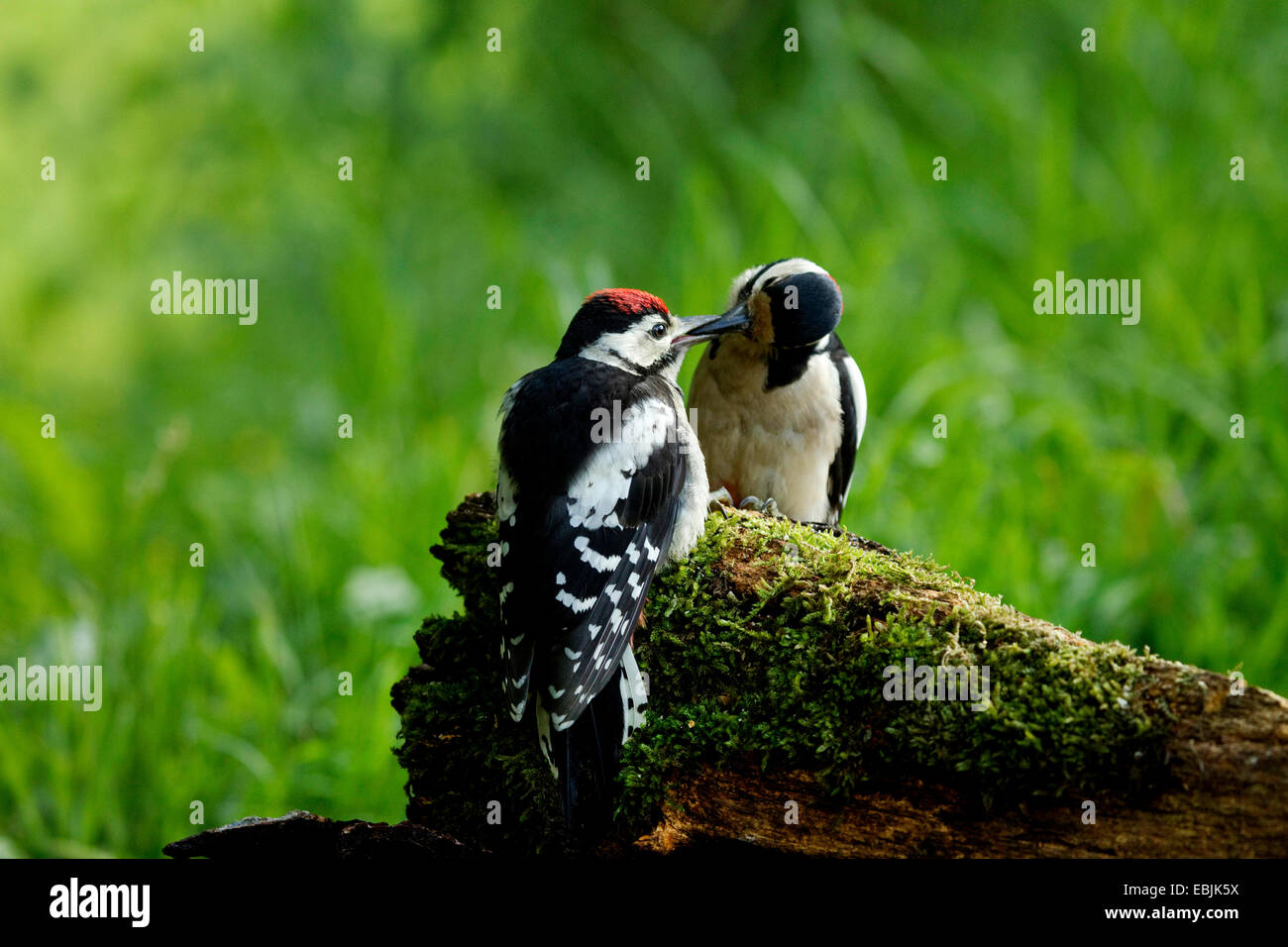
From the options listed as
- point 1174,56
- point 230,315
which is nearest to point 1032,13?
point 1174,56

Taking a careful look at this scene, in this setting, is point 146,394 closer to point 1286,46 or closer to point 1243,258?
point 1243,258

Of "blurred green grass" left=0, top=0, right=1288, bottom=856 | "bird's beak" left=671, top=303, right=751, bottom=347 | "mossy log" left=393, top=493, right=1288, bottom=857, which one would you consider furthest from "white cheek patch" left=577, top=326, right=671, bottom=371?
"blurred green grass" left=0, top=0, right=1288, bottom=856

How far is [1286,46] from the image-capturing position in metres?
7.31

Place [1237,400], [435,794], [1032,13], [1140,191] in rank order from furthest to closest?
1. [1032,13]
2. [1140,191]
3. [1237,400]
4. [435,794]

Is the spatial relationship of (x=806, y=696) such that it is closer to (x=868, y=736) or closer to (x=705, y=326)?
(x=868, y=736)

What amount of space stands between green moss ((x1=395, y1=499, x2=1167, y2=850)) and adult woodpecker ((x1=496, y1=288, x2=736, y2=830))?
0.36 feet

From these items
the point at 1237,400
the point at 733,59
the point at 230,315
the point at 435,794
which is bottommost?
the point at 435,794

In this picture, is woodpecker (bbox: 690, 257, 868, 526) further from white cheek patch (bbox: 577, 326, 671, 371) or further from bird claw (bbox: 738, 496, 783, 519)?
white cheek patch (bbox: 577, 326, 671, 371)

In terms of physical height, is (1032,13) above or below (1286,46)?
above

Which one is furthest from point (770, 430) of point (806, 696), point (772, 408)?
point (806, 696)

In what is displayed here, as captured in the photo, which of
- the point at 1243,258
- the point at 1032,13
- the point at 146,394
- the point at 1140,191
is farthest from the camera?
the point at 1032,13

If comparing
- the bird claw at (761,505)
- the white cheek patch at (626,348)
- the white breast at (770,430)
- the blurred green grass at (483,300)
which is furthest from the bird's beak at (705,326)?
the blurred green grass at (483,300)

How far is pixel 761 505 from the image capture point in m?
4.27
